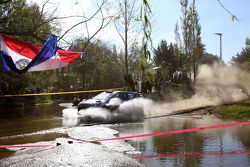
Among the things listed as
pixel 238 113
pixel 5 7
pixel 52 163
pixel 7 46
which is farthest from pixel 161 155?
pixel 5 7

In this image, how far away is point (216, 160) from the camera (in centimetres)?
866

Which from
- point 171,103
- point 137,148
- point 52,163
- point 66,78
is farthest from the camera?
point 66,78

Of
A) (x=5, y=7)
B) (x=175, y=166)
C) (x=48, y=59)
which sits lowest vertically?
(x=175, y=166)

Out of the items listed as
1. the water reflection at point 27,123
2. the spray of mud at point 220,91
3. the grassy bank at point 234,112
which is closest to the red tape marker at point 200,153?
the water reflection at point 27,123

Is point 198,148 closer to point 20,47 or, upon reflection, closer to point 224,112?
point 20,47

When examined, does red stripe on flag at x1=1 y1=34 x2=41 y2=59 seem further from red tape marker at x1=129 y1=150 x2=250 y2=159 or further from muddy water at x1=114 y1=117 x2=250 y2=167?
red tape marker at x1=129 y1=150 x2=250 y2=159

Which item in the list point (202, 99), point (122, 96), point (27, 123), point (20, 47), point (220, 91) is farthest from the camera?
point (220, 91)

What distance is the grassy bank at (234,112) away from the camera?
19491 millimetres

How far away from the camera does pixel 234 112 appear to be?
20422 millimetres

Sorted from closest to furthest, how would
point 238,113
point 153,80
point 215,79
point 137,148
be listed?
1. point 137,148
2. point 238,113
3. point 215,79
4. point 153,80

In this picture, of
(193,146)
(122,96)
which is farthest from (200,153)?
(122,96)

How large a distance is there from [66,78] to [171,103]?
1777 inches

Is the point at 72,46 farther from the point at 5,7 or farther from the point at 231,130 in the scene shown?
the point at 5,7

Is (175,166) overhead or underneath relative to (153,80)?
underneath
